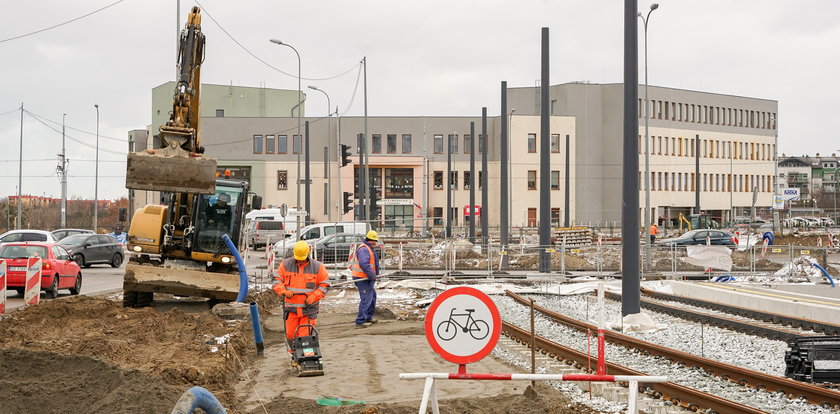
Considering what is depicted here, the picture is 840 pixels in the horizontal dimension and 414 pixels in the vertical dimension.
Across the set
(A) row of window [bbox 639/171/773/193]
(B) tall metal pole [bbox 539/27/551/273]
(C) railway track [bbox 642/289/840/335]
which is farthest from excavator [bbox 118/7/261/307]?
(A) row of window [bbox 639/171/773/193]

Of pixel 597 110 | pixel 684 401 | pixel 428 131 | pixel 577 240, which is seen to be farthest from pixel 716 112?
pixel 684 401

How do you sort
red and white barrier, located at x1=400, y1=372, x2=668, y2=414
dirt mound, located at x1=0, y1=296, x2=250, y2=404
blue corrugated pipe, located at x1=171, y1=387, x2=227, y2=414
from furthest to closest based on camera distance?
1. dirt mound, located at x1=0, y1=296, x2=250, y2=404
2. red and white barrier, located at x1=400, y1=372, x2=668, y2=414
3. blue corrugated pipe, located at x1=171, y1=387, x2=227, y2=414

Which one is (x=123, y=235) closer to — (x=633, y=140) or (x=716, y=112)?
(x=633, y=140)

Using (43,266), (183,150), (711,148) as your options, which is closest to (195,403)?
(183,150)

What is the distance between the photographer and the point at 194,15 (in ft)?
64.7

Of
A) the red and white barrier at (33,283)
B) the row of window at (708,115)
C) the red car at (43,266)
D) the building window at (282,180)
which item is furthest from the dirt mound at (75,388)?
the row of window at (708,115)

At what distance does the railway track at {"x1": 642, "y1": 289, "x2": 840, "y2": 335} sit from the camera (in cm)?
1742

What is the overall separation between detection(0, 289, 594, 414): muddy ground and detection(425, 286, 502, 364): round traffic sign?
181cm

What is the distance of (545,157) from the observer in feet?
95.6

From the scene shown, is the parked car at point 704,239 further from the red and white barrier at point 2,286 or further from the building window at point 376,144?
the building window at point 376,144

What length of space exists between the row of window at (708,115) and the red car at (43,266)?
65963 mm

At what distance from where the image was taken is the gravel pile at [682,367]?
10.3m

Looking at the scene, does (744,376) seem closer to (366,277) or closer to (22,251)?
(366,277)

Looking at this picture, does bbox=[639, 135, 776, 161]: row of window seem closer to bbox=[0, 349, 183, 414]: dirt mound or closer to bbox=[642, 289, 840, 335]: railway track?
bbox=[642, 289, 840, 335]: railway track
